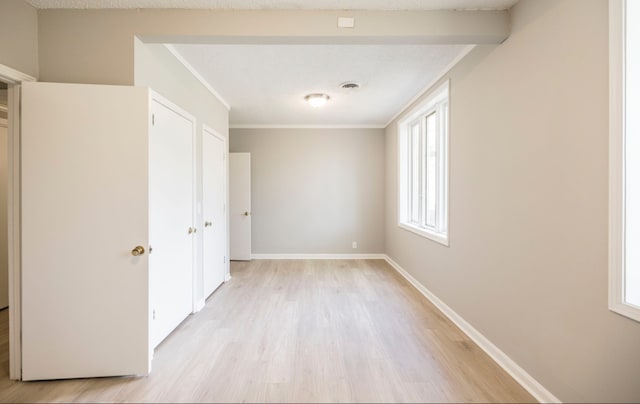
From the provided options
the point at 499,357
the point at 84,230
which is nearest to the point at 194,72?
the point at 84,230

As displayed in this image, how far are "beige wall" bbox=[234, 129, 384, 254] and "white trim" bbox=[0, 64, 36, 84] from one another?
3.74 metres

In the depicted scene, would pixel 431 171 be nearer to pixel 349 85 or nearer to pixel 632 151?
→ pixel 349 85

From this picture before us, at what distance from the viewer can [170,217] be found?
2.62m

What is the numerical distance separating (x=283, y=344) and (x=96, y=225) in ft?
5.35

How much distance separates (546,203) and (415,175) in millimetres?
2888

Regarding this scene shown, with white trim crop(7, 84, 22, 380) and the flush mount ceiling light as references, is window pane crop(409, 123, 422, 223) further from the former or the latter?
white trim crop(7, 84, 22, 380)

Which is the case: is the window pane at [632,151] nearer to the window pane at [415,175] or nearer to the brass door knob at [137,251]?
the brass door knob at [137,251]

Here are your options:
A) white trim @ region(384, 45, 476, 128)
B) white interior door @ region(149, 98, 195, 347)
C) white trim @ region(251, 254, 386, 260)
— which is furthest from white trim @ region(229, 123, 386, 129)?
white interior door @ region(149, 98, 195, 347)

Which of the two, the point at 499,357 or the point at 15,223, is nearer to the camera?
the point at 15,223

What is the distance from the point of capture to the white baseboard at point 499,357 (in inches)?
70.8

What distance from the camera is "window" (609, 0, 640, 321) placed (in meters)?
1.33

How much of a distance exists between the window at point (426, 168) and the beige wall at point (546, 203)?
69cm

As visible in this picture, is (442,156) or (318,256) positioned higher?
(442,156)

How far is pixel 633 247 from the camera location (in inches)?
52.7
